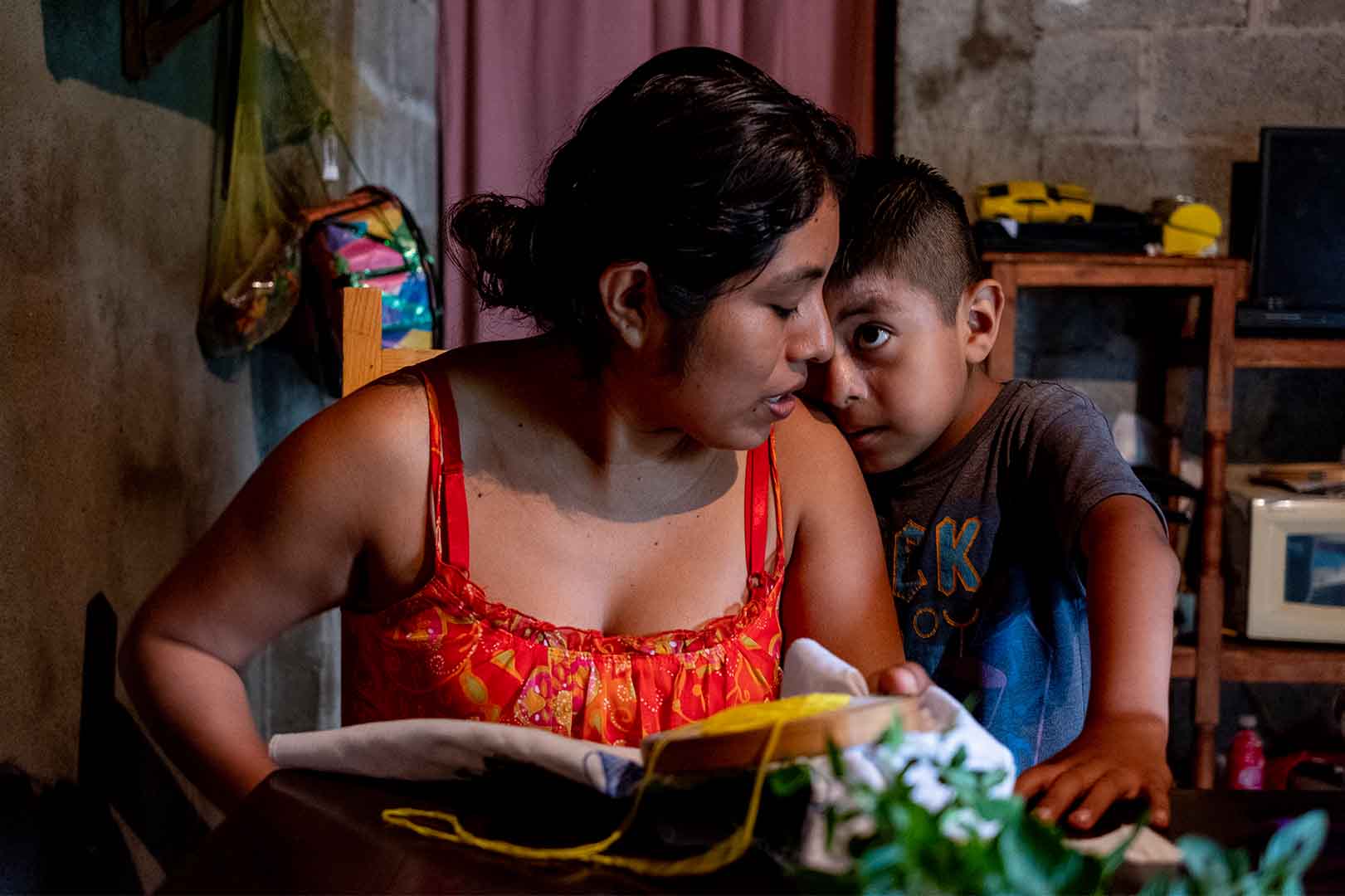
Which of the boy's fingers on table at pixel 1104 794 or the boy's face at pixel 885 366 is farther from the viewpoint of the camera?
the boy's face at pixel 885 366

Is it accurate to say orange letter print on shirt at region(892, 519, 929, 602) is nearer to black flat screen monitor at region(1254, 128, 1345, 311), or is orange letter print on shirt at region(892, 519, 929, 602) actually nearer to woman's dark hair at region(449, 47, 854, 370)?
woman's dark hair at region(449, 47, 854, 370)

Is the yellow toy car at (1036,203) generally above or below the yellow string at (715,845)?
above

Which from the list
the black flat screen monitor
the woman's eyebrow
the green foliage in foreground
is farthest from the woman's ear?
the black flat screen monitor

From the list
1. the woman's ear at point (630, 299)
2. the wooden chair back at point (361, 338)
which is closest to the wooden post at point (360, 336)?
the wooden chair back at point (361, 338)

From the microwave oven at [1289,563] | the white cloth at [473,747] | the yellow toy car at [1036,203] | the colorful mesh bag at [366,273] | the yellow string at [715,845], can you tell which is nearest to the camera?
the yellow string at [715,845]

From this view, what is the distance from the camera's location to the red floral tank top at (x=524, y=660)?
3.99ft

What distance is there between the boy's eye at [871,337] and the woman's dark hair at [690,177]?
25 cm

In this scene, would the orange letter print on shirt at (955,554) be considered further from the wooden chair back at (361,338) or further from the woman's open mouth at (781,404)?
the wooden chair back at (361,338)

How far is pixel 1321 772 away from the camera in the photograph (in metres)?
2.78

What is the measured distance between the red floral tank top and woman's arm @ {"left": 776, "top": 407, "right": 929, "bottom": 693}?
0.07 m

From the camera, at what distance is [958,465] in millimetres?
1535

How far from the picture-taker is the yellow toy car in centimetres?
280

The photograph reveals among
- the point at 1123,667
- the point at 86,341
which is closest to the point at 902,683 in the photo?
the point at 1123,667

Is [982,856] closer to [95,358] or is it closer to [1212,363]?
[95,358]
